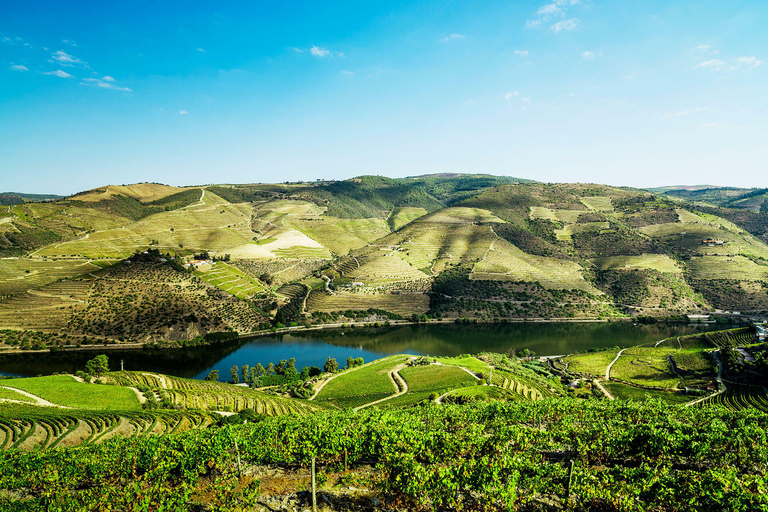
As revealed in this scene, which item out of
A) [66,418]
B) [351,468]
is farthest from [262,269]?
[351,468]

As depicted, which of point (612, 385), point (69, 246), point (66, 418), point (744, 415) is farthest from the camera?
point (69, 246)

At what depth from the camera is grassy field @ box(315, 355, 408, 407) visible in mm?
58812

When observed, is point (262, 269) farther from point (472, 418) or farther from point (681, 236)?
point (681, 236)

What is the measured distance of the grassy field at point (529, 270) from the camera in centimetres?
13200

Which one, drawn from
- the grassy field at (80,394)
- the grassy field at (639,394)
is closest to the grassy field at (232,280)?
the grassy field at (80,394)

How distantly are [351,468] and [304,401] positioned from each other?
34.9 metres

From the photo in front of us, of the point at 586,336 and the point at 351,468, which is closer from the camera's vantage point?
the point at 351,468

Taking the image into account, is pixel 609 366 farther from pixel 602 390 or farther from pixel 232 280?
pixel 232 280

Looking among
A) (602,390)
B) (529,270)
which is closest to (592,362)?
(602,390)

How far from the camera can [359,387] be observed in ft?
209

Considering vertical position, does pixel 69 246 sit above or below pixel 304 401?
above

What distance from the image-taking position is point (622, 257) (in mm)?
145125

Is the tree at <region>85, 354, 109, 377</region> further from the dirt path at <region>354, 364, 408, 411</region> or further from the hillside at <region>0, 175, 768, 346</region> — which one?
the dirt path at <region>354, 364, 408, 411</region>

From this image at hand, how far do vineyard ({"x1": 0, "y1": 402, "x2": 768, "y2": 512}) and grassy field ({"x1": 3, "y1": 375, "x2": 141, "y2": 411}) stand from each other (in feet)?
84.4
